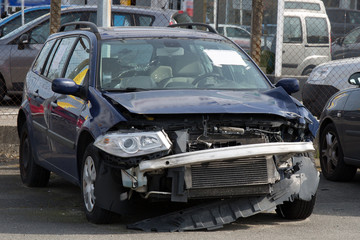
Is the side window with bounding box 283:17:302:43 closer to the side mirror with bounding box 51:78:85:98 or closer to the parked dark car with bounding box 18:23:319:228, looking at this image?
the parked dark car with bounding box 18:23:319:228

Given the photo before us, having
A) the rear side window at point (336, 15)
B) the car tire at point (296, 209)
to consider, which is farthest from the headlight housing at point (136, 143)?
the rear side window at point (336, 15)

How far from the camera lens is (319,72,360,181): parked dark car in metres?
9.16

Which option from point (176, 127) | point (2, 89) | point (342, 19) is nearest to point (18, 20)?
point (2, 89)

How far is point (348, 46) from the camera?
22.5 m

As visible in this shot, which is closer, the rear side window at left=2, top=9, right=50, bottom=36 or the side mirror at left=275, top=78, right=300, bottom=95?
the side mirror at left=275, top=78, right=300, bottom=95

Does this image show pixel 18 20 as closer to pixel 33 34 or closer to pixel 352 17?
pixel 33 34

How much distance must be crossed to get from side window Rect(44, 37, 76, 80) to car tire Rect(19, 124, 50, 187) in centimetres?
87

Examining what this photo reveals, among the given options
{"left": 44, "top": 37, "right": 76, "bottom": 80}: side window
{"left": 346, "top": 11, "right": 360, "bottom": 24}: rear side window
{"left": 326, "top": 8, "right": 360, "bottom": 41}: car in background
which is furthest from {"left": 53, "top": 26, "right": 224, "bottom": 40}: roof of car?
{"left": 346, "top": 11, "right": 360, "bottom": 24}: rear side window

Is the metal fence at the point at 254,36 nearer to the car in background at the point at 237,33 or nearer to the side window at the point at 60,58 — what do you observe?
the car in background at the point at 237,33

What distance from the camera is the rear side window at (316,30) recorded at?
72.8ft

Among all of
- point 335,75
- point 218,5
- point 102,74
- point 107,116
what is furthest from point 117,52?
point 218,5

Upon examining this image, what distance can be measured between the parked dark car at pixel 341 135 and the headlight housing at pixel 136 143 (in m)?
3.50

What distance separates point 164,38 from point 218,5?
1503cm

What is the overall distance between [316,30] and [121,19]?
7676 mm
